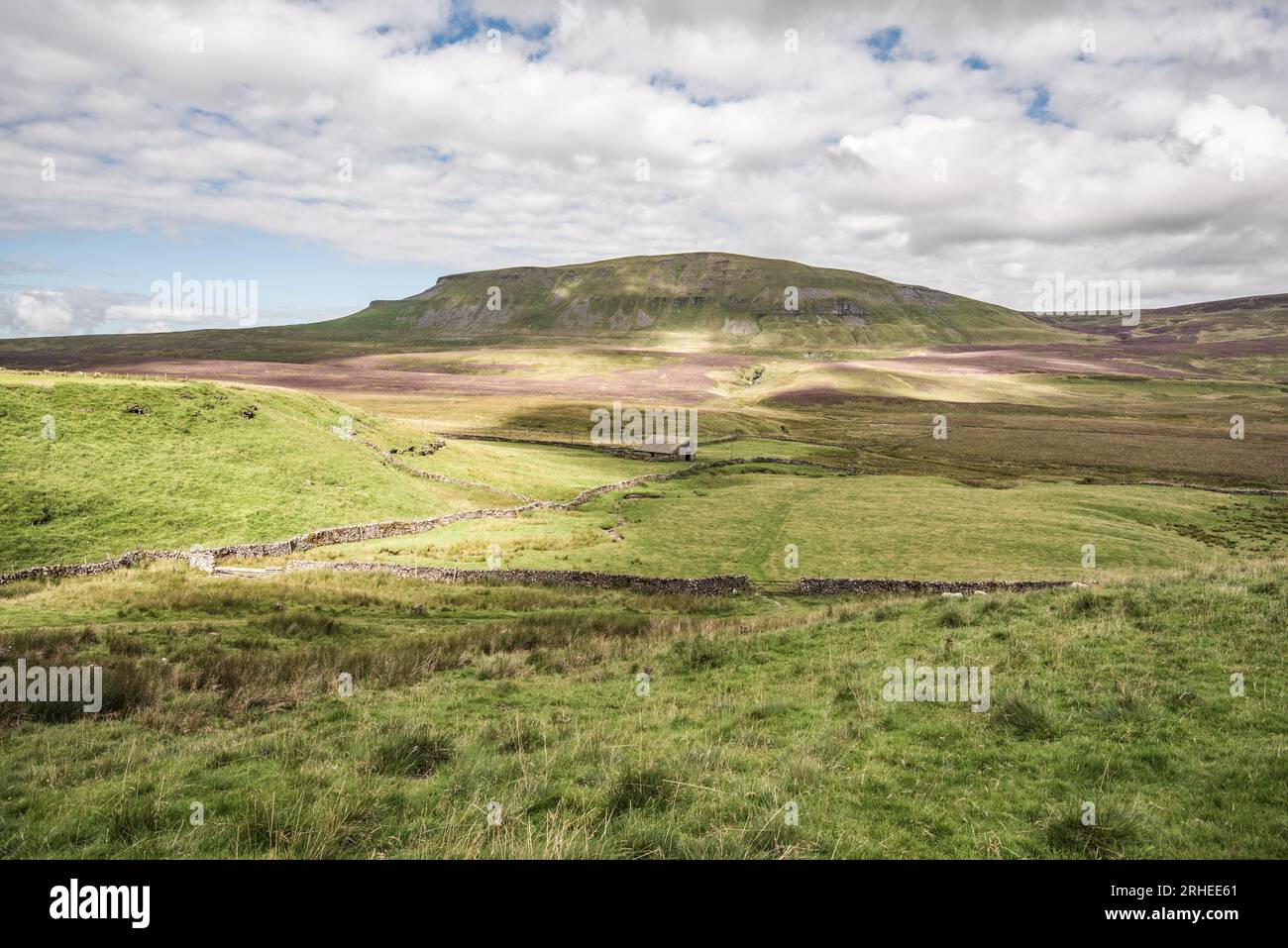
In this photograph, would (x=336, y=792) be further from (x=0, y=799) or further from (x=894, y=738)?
(x=894, y=738)

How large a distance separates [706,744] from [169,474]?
1697 inches

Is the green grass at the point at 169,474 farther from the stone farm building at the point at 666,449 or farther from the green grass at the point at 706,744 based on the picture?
the stone farm building at the point at 666,449

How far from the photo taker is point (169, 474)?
39.3m

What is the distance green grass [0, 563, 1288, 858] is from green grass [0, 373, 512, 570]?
1709cm

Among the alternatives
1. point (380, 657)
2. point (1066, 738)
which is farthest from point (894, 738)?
point (380, 657)

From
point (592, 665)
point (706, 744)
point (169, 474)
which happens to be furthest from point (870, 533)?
Answer: point (169, 474)

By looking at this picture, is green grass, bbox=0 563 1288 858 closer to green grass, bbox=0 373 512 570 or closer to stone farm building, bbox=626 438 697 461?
green grass, bbox=0 373 512 570

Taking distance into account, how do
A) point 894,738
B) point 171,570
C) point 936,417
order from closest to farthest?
point 894,738
point 171,570
point 936,417

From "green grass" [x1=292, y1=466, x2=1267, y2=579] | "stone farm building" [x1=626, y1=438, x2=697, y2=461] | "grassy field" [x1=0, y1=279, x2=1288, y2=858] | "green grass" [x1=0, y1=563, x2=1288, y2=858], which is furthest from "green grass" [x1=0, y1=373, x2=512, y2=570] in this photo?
"stone farm building" [x1=626, y1=438, x2=697, y2=461]

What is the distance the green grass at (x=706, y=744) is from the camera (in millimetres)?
6648

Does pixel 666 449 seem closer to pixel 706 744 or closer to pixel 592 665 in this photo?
pixel 592 665

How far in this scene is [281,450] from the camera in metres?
47.2

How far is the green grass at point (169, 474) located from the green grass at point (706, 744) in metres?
17.1
